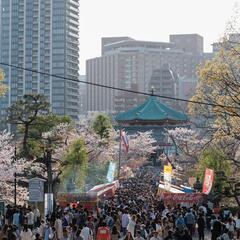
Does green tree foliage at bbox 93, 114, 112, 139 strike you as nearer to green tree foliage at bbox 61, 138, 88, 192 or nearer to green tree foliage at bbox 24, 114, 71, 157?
green tree foliage at bbox 24, 114, 71, 157

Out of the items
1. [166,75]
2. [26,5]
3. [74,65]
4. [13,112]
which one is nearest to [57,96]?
[74,65]

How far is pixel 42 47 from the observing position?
138875mm

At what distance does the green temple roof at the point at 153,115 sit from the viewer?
82188 mm

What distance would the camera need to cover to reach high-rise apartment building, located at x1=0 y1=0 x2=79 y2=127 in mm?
137375

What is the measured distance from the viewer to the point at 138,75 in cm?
19900

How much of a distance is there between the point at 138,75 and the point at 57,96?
65.3m

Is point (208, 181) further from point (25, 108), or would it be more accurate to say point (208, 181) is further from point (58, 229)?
point (25, 108)

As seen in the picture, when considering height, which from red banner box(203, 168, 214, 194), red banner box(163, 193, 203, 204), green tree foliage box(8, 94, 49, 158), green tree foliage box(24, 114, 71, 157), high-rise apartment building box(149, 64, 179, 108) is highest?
high-rise apartment building box(149, 64, 179, 108)

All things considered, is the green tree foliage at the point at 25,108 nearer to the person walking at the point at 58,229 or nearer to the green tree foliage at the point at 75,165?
the green tree foliage at the point at 75,165

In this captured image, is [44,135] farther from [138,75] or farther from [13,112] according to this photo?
[138,75]

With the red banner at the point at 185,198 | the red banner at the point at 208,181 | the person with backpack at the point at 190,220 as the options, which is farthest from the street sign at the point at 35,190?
the red banner at the point at 208,181

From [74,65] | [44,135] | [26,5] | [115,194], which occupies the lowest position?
[115,194]

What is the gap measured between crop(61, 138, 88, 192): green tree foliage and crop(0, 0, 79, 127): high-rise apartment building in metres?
92.9

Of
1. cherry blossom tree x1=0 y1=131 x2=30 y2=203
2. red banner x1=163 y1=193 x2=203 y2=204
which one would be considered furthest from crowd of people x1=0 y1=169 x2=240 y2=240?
cherry blossom tree x1=0 y1=131 x2=30 y2=203
